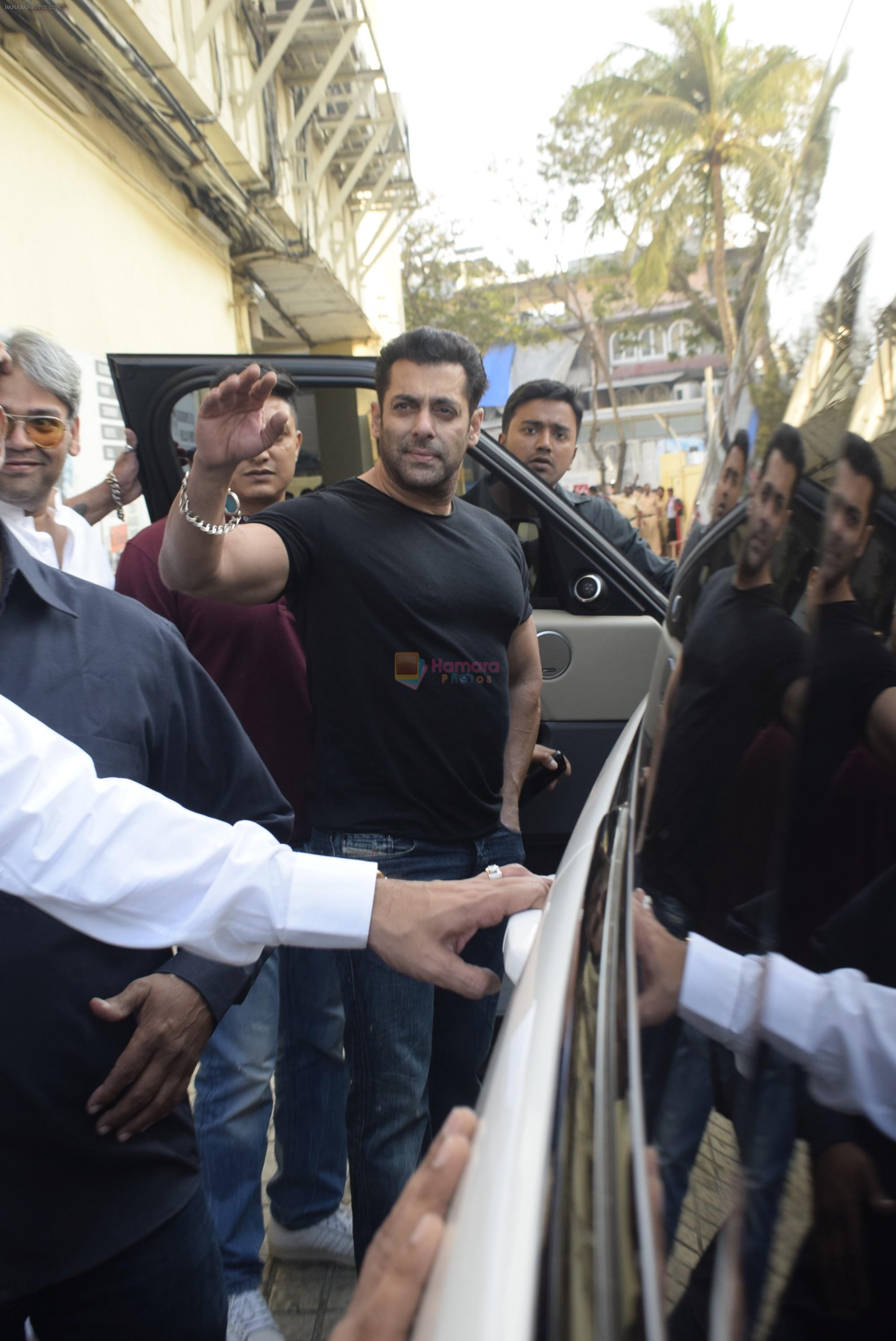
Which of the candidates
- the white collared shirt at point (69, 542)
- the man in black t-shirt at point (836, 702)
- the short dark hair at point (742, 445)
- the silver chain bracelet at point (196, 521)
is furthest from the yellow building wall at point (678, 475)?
the man in black t-shirt at point (836, 702)

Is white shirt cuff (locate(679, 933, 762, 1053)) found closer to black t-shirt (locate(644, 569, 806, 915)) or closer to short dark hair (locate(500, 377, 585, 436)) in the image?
black t-shirt (locate(644, 569, 806, 915))

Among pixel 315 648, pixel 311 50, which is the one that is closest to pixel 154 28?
pixel 311 50

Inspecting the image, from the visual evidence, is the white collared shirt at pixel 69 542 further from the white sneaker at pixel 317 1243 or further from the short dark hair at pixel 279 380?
the white sneaker at pixel 317 1243

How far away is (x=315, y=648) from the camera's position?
1990mm

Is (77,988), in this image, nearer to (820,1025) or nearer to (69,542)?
(820,1025)

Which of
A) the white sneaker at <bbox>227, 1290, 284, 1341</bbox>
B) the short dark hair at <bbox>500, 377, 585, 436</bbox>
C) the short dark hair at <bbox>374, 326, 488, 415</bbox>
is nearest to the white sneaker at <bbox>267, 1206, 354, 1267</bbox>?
the white sneaker at <bbox>227, 1290, 284, 1341</bbox>

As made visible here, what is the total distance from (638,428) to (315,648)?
32846mm

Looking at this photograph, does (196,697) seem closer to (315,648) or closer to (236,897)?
(236,897)

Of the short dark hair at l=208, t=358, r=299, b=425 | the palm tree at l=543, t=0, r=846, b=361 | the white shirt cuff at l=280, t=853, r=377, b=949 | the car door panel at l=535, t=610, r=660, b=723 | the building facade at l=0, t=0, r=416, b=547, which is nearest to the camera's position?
the white shirt cuff at l=280, t=853, r=377, b=949

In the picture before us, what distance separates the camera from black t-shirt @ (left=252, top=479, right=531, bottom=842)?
1953mm

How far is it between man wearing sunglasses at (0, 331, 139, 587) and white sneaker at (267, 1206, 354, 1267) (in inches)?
61.8

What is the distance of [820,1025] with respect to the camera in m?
0.57

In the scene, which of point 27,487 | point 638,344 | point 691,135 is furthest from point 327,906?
point 638,344

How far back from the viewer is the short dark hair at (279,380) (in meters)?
2.54
